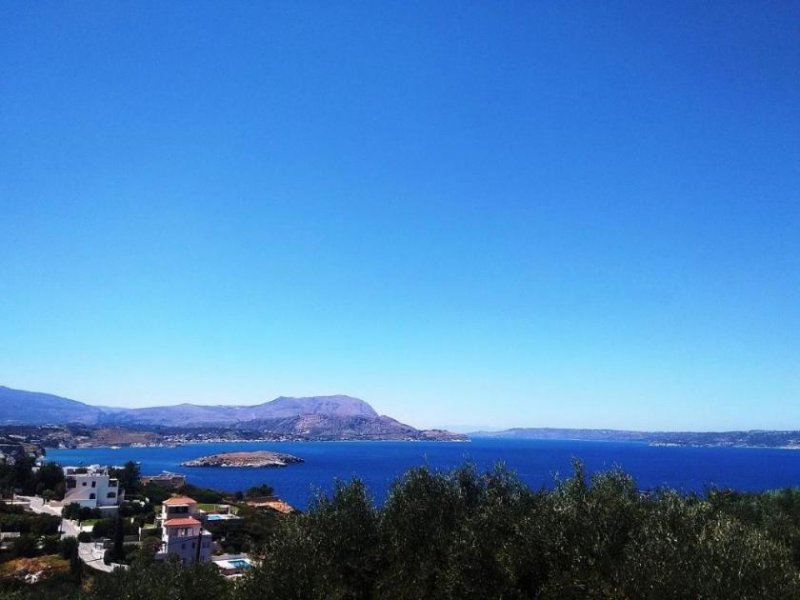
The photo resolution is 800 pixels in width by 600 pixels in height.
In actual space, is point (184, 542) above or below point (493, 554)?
below

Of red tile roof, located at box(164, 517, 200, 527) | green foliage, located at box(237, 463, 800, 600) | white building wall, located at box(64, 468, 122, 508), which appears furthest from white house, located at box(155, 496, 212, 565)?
green foliage, located at box(237, 463, 800, 600)

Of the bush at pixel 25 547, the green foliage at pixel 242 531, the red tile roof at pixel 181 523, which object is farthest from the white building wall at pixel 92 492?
the red tile roof at pixel 181 523

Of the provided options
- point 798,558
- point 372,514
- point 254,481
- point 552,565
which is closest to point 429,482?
point 372,514

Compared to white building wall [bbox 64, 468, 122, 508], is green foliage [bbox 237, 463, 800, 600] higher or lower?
higher

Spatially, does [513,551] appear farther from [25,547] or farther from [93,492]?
[93,492]

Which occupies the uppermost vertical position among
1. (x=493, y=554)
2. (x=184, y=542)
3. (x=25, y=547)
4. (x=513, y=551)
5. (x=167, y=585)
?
(x=513, y=551)

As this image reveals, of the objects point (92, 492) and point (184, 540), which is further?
point (92, 492)

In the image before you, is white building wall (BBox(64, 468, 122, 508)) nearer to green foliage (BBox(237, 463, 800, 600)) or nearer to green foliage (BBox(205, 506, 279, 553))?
green foliage (BBox(205, 506, 279, 553))

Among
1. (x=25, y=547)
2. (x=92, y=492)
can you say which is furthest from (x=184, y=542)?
(x=92, y=492)

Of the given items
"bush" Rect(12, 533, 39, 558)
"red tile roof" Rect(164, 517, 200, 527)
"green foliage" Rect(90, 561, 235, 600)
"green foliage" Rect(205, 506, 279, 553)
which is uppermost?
A: "green foliage" Rect(90, 561, 235, 600)

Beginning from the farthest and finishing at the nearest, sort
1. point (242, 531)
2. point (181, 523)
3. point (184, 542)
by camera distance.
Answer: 1. point (242, 531)
2. point (181, 523)
3. point (184, 542)

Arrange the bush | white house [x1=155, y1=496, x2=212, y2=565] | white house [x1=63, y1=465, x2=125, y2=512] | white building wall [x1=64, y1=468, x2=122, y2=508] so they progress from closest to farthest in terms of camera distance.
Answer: the bush
white house [x1=155, y1=496, x2=212, y2=565]
white house [x1=63, y1=465, x2=125, y2=512]
white building wall [x1=64, y1=468, x2=122, y2=508]

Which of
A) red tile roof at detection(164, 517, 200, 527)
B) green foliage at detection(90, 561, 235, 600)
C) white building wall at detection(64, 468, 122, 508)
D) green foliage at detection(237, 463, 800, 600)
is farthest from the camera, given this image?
white building wall at detection(64, 468, 122, 508)

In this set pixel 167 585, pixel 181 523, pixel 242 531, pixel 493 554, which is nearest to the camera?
pixel 493 554
